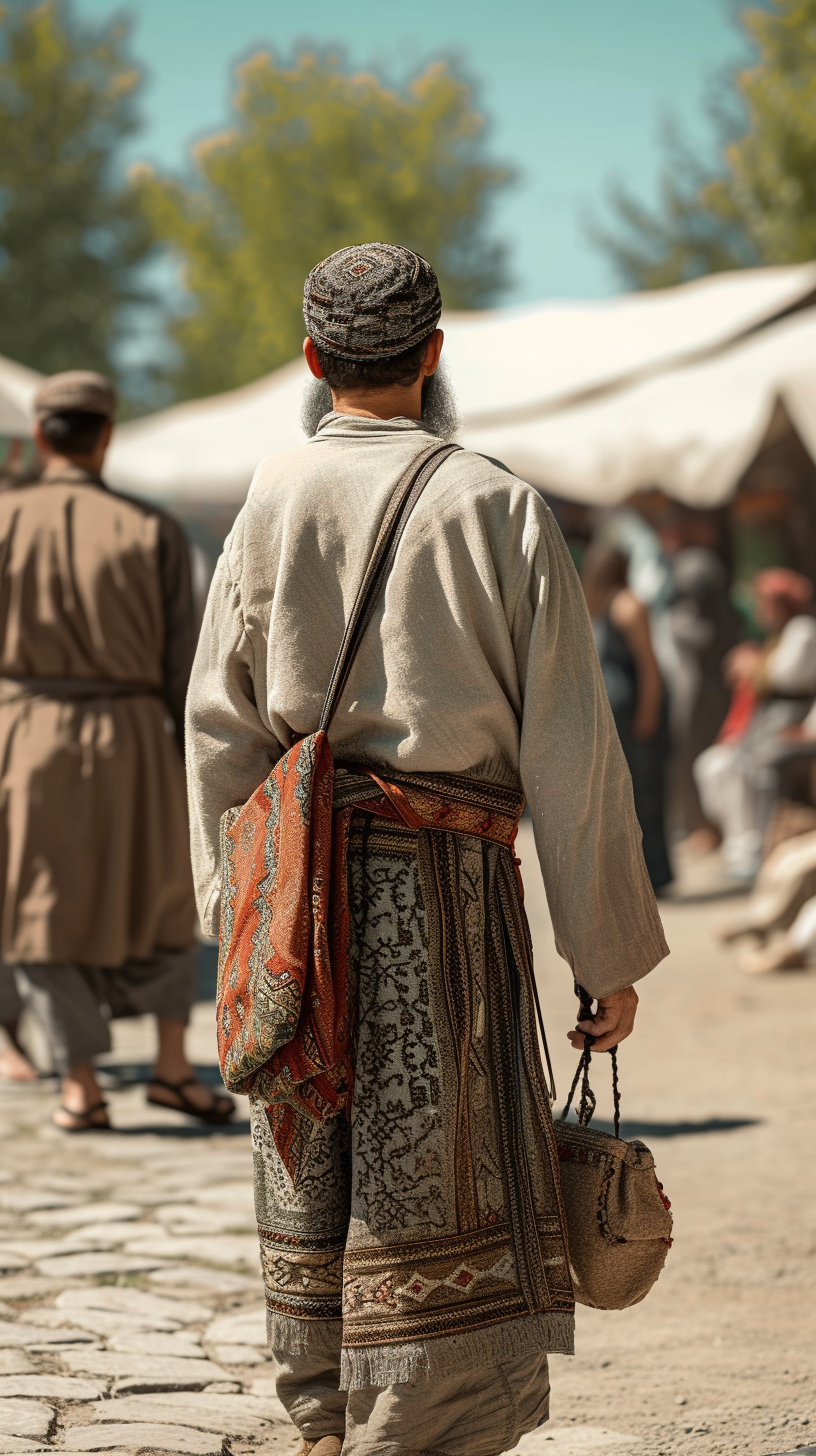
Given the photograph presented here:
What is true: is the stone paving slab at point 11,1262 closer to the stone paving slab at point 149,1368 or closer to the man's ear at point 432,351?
the stone paving slab at point 149,1368

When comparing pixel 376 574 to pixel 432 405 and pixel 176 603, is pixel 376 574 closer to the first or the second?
pixel 432 405

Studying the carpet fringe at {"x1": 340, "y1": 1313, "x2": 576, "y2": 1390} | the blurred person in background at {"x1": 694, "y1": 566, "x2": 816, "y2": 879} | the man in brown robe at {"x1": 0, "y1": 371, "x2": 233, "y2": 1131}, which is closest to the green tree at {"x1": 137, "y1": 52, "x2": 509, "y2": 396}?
the blurred person in background at {"x1": 694, "y1": 566, "x2": 816, "y2": 879}

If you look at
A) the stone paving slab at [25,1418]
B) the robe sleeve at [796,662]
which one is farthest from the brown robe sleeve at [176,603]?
the robe sleeve at [796,662]

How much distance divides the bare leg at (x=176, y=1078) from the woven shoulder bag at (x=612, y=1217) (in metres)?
2.83

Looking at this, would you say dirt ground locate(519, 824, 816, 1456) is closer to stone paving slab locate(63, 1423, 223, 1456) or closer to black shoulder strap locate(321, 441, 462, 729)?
stone paving slab locate(63, 1423, 223, 1456)

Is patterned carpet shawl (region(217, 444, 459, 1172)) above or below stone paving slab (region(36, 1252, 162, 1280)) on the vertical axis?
above

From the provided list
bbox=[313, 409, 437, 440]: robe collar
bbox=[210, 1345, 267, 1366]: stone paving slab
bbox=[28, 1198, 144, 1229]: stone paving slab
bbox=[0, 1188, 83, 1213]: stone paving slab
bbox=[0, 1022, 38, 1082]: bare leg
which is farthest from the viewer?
bbox=[0, 1022, 38, 1082]: bare leg

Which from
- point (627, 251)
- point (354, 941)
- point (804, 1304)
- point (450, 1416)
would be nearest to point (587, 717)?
point (354, 941)

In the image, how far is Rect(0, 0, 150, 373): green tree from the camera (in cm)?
3481

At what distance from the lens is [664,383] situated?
34.7 feet

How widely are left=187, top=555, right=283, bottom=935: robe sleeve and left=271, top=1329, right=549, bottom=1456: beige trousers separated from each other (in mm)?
687

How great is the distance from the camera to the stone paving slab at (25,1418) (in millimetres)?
3004

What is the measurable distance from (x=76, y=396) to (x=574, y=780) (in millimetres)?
3009

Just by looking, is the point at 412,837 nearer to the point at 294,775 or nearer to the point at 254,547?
the point at 294,775
